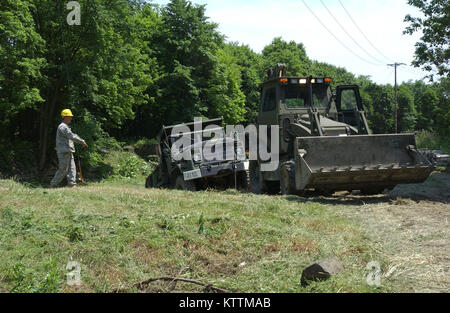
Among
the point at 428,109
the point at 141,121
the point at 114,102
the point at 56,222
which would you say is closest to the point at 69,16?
the point at 114,102

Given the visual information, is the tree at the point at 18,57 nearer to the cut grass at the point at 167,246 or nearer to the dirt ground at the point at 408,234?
the cut grass at the point at 167,246

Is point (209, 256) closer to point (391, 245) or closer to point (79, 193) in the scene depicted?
point (391, 245)

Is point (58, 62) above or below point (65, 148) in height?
above

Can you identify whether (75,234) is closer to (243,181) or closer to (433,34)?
(243,181)

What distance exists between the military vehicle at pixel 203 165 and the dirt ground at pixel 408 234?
303 cm

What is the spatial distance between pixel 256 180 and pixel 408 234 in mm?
6674

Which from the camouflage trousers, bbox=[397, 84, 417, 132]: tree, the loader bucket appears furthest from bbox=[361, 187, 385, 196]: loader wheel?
bbox=[397, 84, 417, 132]: tree

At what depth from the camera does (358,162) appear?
9.95 meters

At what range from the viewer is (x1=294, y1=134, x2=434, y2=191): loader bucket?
31.5ft

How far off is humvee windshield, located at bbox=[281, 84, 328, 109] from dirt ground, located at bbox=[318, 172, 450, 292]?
8.70ft

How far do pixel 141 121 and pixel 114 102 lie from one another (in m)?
13.4

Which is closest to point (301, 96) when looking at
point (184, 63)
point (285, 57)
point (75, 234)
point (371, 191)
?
point (371, 191)

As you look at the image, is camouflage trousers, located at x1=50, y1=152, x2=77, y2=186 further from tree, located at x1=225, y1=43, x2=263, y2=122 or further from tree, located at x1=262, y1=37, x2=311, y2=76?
tree, located at x1=262, y1=37, x2=311, y2=76

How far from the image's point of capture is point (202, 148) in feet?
42.9
